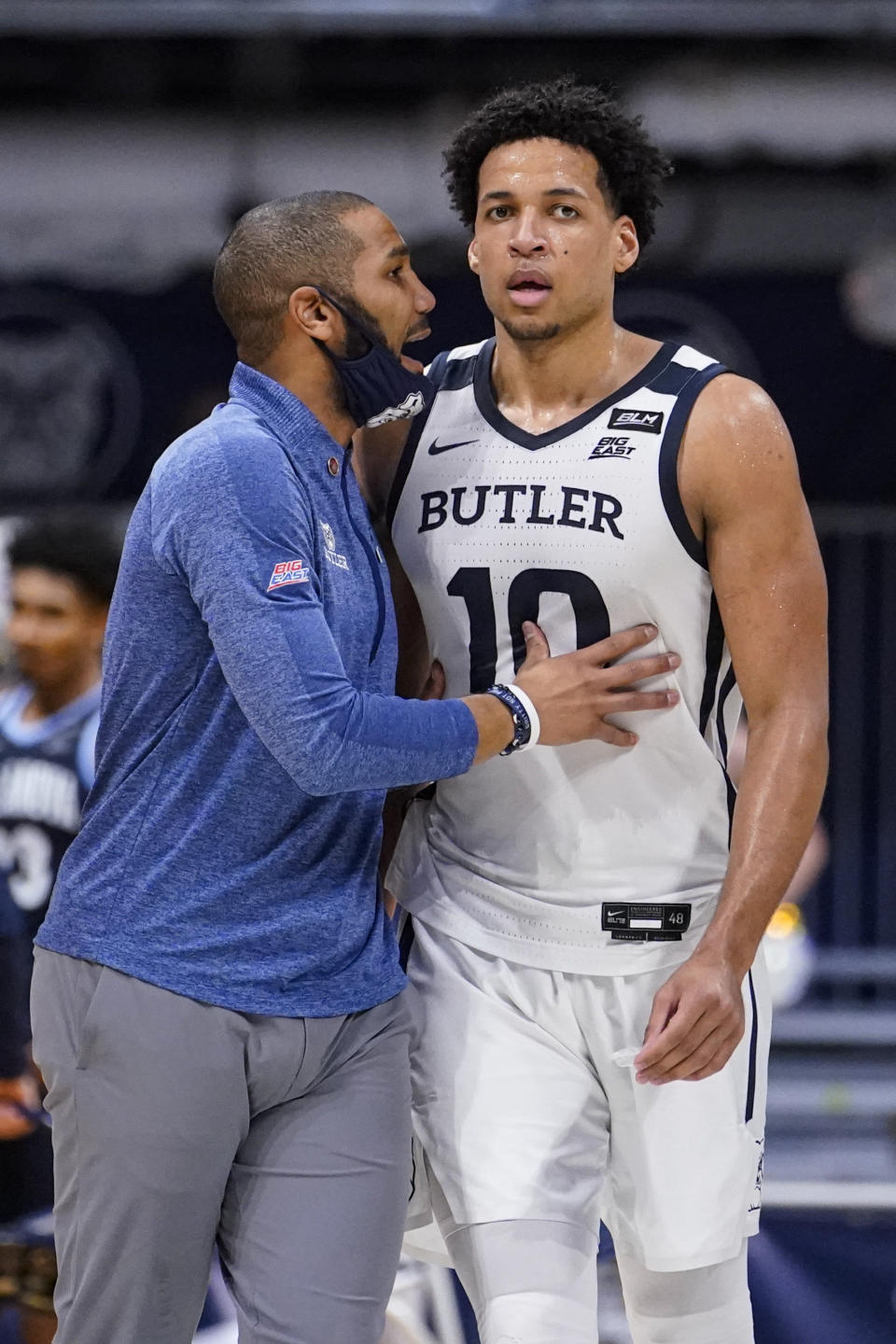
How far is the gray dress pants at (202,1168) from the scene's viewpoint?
2.33 meters

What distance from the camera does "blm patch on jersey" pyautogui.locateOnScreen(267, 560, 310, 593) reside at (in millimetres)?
2299

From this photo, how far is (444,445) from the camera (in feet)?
9.49

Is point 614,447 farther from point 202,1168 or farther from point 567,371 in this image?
point 202,1168

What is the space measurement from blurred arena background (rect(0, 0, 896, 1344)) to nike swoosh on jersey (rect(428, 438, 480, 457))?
4333mm

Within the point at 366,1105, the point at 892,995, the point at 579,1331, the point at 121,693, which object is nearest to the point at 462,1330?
the point at 579,1331

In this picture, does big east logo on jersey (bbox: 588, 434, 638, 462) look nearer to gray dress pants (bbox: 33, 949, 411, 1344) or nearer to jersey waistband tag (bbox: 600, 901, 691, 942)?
jersey waistband tag (bbox: 600, 901, 691, 942)

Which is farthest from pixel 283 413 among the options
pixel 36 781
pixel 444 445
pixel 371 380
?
pixel 36 781

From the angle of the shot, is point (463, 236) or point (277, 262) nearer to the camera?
point (277, 262)

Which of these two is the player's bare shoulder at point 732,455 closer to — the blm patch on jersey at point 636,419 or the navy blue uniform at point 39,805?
the blm patch on jersey at point 636,419

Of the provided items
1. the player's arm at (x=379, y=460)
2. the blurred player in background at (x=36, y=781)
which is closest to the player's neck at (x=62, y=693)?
the blurred player in background at (x=36, y=781)

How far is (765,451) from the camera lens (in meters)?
2.65

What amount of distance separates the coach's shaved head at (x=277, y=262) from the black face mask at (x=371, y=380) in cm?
5

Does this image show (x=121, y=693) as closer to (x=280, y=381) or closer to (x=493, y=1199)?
(x=280, y=381)

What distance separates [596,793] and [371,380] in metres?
0.72
